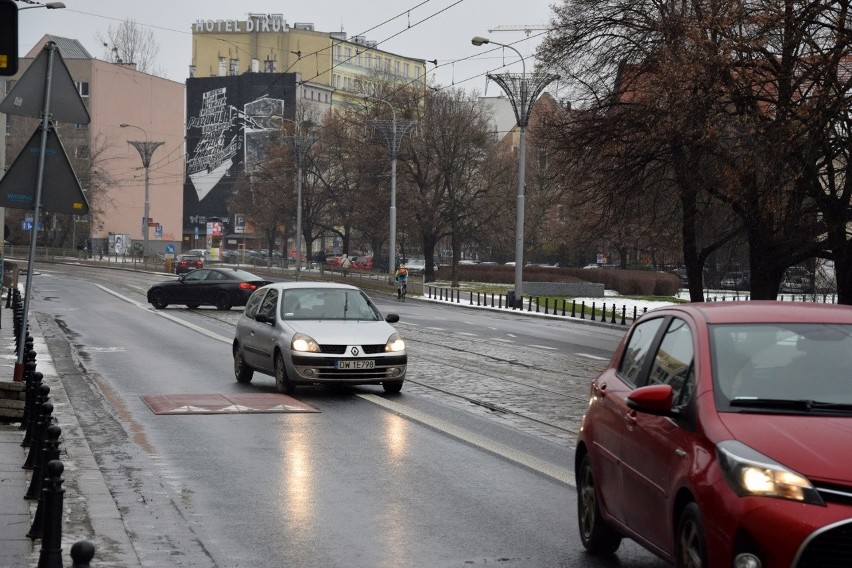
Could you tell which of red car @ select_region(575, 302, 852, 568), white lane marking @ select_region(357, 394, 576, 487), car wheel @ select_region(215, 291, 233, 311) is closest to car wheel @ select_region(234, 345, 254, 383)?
white lane marking @ select_region(357, 394, 576, 487)

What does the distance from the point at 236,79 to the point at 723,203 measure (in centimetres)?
11093

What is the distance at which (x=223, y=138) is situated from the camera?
144m

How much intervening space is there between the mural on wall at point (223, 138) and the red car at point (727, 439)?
441 feet

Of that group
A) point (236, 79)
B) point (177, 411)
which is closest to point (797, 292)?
point (177, 411)

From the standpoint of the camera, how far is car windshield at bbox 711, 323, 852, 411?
6.13 metres

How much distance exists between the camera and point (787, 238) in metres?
36.2

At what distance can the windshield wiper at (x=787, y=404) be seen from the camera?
238 inches

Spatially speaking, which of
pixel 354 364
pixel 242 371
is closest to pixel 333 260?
pixel 242 371

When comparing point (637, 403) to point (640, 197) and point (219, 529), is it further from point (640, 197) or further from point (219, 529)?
point (640, 197)

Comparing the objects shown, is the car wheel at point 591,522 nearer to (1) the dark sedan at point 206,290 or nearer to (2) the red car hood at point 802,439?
(2) the red car hood at point 802,439

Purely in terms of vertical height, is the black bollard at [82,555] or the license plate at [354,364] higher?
the black bollard at [82,555]

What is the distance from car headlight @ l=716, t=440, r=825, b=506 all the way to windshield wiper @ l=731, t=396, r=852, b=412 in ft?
1.56

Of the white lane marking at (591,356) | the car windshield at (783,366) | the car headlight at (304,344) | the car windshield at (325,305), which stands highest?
the car windshield at (783,366)

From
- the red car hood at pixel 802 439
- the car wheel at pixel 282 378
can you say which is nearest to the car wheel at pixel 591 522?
the red car hood at pixel 802 439
